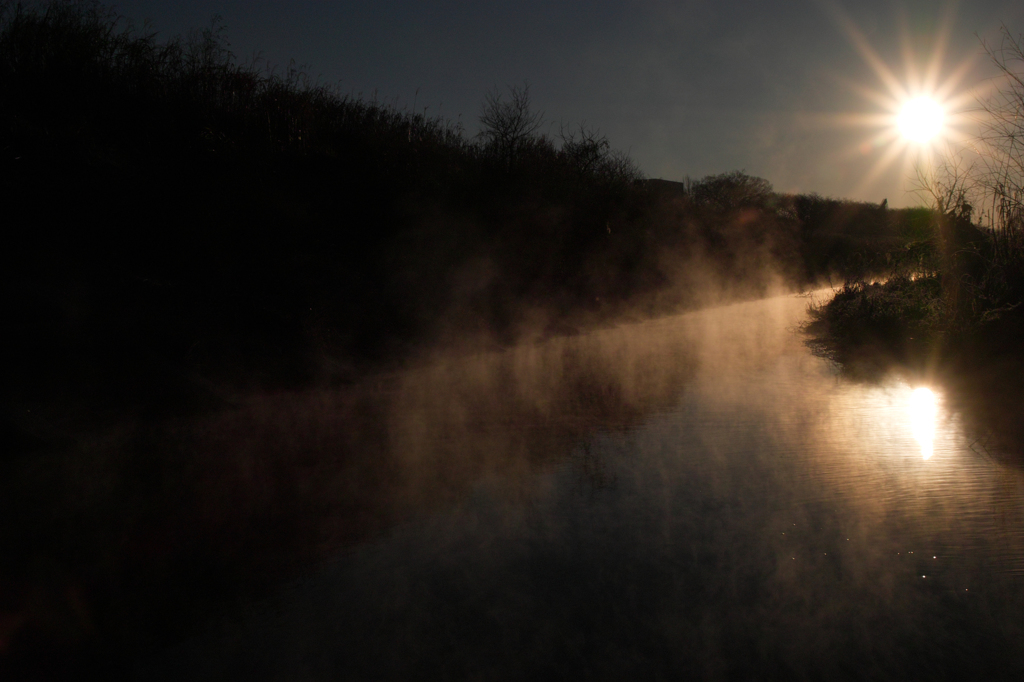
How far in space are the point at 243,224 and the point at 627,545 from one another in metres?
7.85

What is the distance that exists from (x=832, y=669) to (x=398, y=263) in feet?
32.7

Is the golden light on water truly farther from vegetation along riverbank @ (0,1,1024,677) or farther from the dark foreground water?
vegetation along riverbank @ (0,1,1024,677)

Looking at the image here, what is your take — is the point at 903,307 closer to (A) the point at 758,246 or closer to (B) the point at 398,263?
(B) the point at 398,263

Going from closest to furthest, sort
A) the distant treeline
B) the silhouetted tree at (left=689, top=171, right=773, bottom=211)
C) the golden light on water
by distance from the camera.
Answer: the golden light on water < the distant treeline < the silhouetted tree at (left=689, top=171, right=773, bottom=211)

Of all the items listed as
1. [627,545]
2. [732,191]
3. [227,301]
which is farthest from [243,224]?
[732,191]

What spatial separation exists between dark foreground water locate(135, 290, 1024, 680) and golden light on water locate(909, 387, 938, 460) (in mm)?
64

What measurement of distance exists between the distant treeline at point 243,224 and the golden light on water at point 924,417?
19.1 feet

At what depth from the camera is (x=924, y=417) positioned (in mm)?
6207

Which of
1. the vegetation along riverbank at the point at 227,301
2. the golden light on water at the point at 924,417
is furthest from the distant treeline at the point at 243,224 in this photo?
the golden light on water at the point at 924,417

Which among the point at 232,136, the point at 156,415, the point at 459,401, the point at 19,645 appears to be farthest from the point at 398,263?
the point at 19,645

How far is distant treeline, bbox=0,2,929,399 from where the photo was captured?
262 inches

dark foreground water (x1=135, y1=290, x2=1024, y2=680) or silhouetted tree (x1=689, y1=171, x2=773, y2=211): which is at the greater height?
silhouetted tree (x1=689, y1=171, x2=773, y2=211)

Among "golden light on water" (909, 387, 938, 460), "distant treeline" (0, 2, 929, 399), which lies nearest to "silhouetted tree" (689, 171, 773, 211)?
"distant treeline" (0, 2, 929, 399)

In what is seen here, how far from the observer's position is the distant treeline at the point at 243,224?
6.65m
